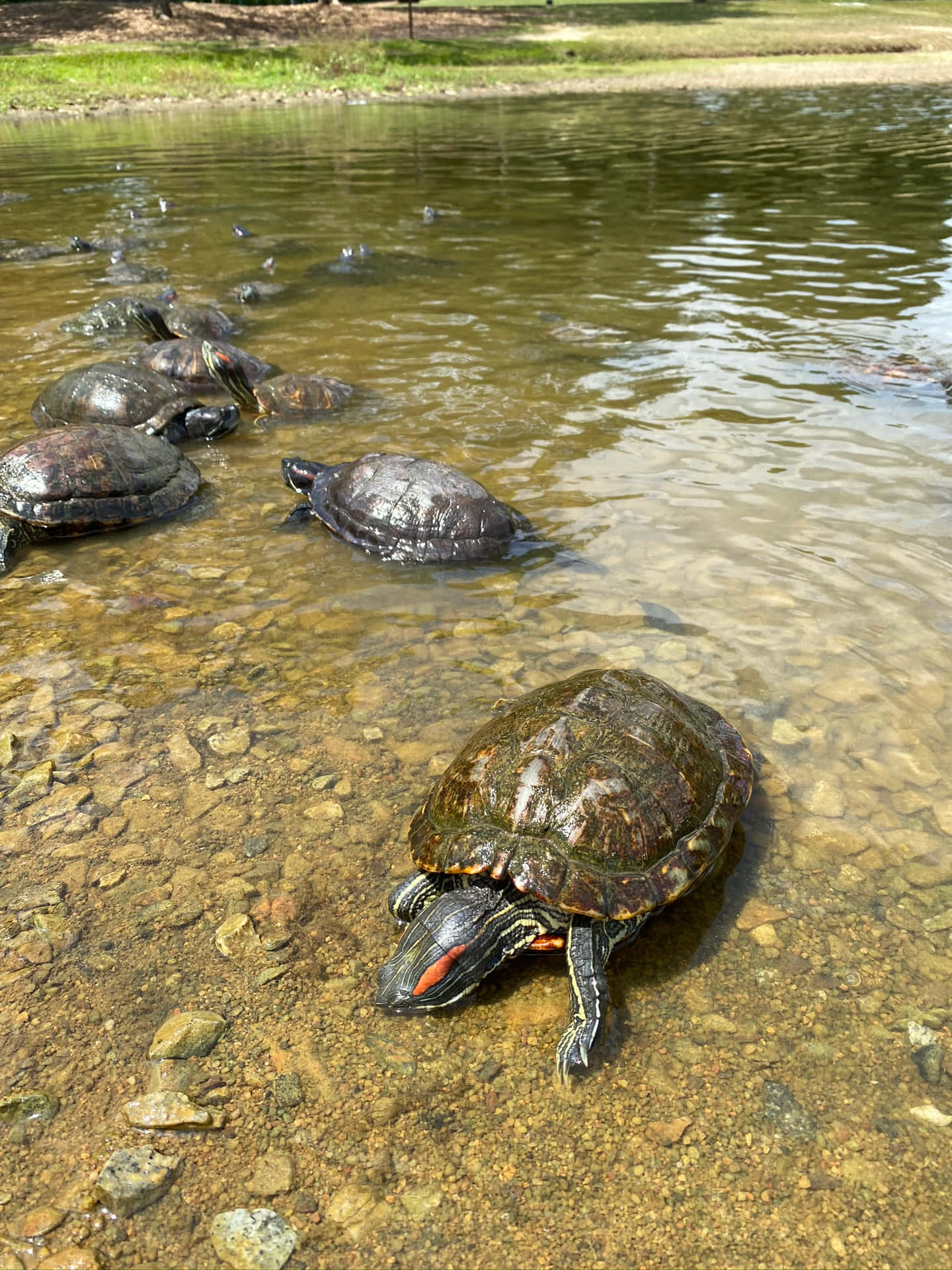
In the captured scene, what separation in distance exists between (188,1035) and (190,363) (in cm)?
991

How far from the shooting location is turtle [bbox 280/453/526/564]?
777 cm

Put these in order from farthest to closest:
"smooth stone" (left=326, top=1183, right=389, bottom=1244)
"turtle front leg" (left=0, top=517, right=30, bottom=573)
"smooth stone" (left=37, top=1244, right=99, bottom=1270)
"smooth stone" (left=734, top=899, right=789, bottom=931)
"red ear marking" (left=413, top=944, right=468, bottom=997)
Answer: "turtle front leg" (left=0, top=517, right=30, bottom=573) → "smooth stone" (left=734, top=899, right=789, bottom=931) → "red ear marking" (left=413, top=944, right=468, bottom=997) → "smooth stone" (left=326, top=1183, right=389, bottom=1244) → "smooth stone" (left=37, top=1244, right=99, bottom=1270)

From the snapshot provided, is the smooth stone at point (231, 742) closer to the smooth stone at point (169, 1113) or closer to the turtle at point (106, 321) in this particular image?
the smooth stone at point (169, 1113)

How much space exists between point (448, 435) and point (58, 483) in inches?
161

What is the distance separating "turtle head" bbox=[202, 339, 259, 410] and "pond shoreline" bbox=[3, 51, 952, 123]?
135ft

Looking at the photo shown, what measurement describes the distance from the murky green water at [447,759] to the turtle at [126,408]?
1.19 ft

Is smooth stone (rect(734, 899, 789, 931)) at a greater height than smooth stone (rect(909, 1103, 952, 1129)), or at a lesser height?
lesser

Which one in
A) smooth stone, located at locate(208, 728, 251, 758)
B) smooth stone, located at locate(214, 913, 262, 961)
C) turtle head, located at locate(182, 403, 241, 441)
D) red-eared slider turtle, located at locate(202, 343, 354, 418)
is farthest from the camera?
red-eared slider turtle, located at locate(202, 343, 354, 418)

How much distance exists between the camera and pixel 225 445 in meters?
10.6

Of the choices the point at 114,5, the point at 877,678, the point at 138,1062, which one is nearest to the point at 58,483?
the point at 138,1062

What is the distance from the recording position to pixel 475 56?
190ft

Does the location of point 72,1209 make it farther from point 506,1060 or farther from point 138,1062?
point 506,1060

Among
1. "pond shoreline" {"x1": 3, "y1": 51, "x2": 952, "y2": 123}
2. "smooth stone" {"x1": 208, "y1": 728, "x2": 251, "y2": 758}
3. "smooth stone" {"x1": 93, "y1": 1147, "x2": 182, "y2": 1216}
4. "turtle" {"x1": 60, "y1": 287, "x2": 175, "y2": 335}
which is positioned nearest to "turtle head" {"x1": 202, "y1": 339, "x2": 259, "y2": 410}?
"turtle" {"x1": 60, "y1": 287, "x2": 175, "y2": 335}

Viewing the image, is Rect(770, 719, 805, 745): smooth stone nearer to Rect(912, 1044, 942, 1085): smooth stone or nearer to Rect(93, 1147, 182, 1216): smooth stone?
Rect(912, 1044, 942, 1085): smooth stone
